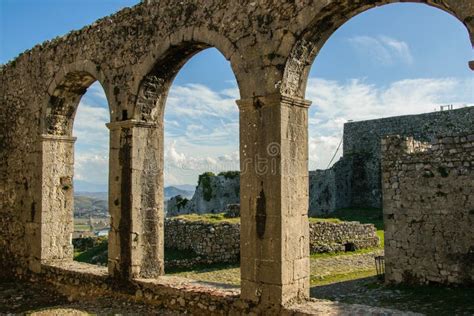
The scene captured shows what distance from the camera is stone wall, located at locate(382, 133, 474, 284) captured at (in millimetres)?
9328

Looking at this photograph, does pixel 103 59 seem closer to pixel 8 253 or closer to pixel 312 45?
pixel 312 45

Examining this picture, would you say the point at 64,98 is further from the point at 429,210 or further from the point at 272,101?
the point at 429,210

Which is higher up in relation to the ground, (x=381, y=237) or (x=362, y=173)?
(x=362, y=173)

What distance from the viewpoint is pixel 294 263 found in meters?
5.98

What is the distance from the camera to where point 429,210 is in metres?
9.84

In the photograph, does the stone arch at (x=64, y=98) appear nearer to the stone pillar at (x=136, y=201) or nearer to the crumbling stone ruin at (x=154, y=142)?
the crumbling stone ruin at (x=154, y=142)

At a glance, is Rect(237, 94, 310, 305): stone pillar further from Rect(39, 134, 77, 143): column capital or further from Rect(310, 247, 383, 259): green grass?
Rect(310, 247, 383, 259): green grass

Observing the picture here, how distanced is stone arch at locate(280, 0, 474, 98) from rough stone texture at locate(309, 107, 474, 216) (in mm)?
22694

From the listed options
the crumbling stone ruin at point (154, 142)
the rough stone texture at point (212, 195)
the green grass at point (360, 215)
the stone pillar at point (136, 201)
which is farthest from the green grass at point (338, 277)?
the rough stone texture at point (212, 195)

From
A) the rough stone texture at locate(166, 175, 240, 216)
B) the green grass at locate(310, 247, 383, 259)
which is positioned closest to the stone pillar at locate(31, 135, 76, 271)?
the green grass at locate(310, 247, 383, 259)

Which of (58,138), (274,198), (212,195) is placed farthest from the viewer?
(212,195)

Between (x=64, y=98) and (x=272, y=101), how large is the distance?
579cm

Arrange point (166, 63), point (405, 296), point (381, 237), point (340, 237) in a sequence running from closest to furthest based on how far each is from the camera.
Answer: point (166, 63)
point (405, 296)
point (340, 237)
point (381, 237)

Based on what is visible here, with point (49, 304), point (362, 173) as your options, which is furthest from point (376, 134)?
point (49, 304)
